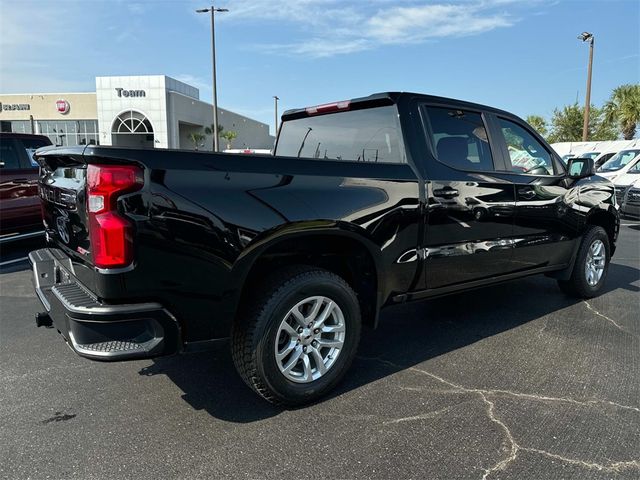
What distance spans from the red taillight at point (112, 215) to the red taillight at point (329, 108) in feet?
6.73

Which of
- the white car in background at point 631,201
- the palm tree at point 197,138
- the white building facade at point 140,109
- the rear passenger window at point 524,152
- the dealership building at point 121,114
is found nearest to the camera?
the rear passenger window at point 524,152

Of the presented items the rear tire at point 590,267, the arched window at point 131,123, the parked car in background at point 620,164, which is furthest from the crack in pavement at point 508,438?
the arched window at point 131,123

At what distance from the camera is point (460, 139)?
3.96m

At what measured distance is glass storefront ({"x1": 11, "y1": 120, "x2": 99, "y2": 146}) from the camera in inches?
1956

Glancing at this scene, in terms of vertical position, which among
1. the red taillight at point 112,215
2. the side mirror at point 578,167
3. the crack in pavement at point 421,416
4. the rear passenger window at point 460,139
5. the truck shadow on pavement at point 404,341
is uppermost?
the rear passenger window at point 460,139

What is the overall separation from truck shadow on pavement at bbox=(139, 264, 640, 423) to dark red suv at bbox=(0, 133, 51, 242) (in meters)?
4.91

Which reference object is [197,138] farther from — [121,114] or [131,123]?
[121,114]

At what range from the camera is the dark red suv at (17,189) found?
7.22m

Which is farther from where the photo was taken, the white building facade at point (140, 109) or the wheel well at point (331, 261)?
the white building facade at point (140, 109)

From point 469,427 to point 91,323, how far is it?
2.13 m

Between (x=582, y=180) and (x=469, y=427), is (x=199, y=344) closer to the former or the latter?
(x=469, y=427)

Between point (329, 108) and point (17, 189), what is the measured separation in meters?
5.61

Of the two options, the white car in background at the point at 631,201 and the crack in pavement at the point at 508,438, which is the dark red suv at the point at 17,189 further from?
the white car in background at the point at 631,201

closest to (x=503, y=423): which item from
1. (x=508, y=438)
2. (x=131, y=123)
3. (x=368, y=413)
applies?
(x=508, y=438)
